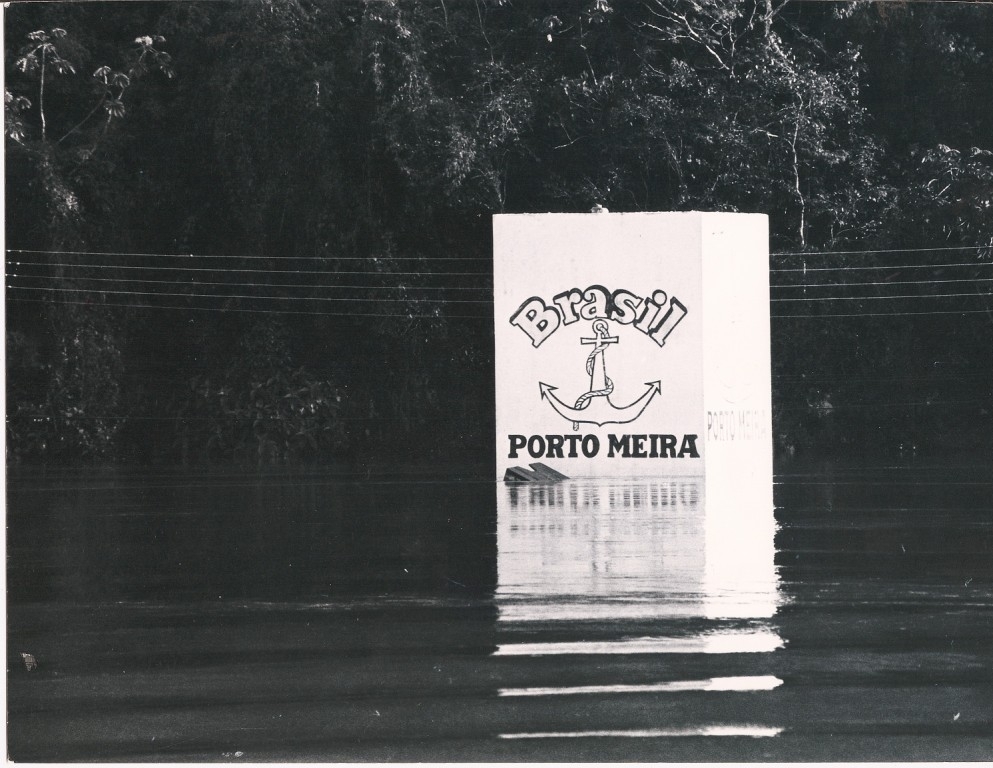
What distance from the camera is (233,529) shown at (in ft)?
34.5

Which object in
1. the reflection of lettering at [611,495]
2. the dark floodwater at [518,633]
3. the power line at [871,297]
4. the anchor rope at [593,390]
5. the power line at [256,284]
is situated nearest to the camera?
the dark floodwater at [518,633]

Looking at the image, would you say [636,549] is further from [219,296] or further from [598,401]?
[219,296]

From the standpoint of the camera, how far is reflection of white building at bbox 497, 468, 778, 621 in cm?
688

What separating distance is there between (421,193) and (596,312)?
15.5ft

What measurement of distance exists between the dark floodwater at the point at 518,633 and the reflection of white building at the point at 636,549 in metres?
0.03

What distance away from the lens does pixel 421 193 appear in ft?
51.5

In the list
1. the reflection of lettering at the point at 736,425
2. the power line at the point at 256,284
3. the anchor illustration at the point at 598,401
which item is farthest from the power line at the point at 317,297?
the reflection of lettering at the point at 736,425

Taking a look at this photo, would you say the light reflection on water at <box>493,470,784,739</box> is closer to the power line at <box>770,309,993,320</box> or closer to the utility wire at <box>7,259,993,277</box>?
the utility wire at <box>7,259,993,277</box>

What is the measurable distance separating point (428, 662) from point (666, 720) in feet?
3.90

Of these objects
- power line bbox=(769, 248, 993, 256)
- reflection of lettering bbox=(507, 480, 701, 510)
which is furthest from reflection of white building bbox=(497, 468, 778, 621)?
power line bbox=(769, 248, 993, 256)

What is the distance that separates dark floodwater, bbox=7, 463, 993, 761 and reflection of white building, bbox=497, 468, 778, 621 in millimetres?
28

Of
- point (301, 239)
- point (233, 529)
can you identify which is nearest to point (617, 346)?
point (233, 529)

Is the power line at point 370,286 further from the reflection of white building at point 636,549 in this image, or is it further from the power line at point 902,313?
the reflection of white building at point 636,549

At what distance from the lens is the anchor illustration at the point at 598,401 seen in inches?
427
